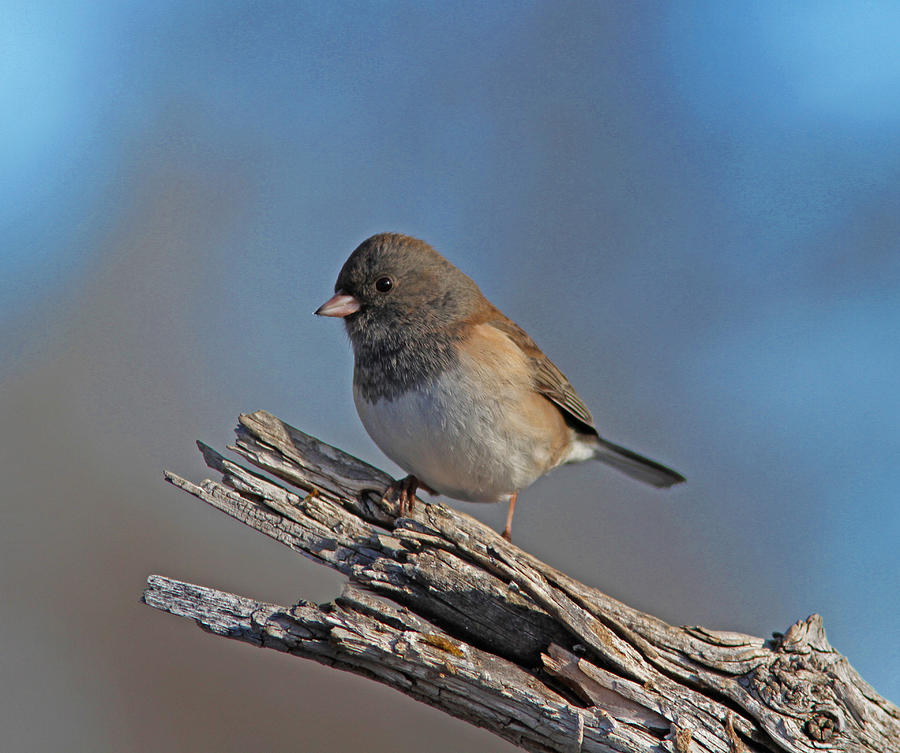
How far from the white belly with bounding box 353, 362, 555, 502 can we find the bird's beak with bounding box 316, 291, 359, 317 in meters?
0.23

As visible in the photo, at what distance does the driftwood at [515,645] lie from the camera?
1540mm

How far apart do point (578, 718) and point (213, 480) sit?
0.88 meters

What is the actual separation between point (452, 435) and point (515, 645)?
54 cm

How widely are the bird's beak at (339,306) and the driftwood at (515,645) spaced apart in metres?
0.46

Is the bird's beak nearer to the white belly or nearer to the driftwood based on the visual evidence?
the white belly

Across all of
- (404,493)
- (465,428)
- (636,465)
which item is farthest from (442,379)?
(636,465)

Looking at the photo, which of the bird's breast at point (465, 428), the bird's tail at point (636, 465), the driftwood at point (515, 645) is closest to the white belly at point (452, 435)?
the bird's breast at point (465, 428)

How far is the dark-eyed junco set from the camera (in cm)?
203

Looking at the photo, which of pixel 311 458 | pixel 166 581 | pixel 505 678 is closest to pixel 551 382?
pixel 311 458

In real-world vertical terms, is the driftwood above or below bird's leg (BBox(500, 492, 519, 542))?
below

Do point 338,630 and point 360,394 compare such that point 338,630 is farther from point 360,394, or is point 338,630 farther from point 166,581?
point 360,394

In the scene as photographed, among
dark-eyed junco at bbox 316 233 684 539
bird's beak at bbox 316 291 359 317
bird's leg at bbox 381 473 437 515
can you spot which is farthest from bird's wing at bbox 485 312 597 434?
bird's leg at bbox 381 473 437 515

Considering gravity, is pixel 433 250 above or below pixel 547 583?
above

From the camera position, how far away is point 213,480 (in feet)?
5.82
